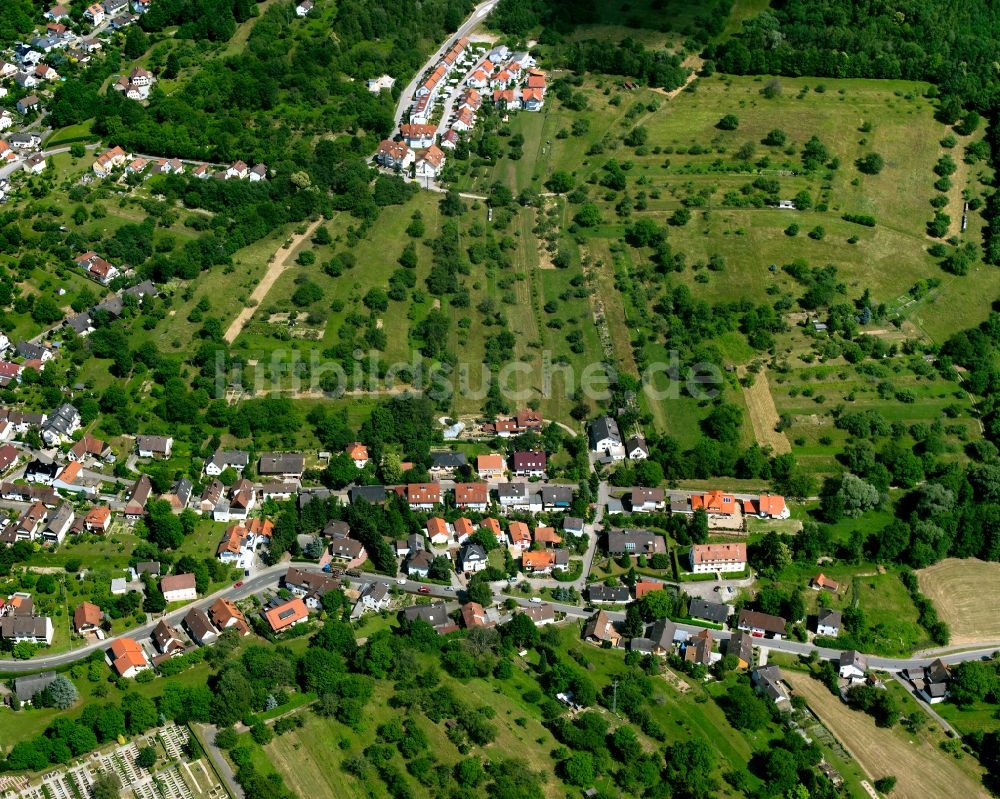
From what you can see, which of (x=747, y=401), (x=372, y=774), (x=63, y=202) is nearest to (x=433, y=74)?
(x=63, y=202)

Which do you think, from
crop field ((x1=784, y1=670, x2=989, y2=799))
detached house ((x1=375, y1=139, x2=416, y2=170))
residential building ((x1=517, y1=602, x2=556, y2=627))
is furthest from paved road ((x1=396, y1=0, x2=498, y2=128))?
crop field ((x1=784, y1=670, x2=989, y2=799))

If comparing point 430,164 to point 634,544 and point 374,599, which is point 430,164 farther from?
point 374,599

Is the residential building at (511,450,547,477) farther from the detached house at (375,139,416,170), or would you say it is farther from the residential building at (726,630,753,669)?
the detached house at (375,139,416,170)

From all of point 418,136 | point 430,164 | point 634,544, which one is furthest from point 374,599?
point 418,136

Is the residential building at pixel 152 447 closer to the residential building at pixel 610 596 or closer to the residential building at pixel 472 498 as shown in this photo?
the residential building at pixel 472 498

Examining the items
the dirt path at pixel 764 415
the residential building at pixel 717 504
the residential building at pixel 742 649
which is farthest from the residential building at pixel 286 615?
the dirt path at pixel 764 415

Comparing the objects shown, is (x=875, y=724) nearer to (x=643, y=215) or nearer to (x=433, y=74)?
(x=643, y=215)
